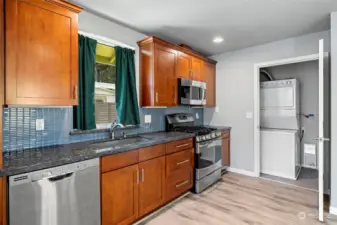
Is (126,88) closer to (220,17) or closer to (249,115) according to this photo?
(220,17)

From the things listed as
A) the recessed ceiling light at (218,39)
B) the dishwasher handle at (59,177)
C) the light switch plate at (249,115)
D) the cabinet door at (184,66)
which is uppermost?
the recessed ceiling light at (218,39)

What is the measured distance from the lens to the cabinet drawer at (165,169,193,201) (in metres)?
2.60

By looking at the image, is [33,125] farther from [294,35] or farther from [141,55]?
[294,35]

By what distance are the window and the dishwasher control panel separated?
37.5 inches

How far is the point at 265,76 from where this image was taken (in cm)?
454

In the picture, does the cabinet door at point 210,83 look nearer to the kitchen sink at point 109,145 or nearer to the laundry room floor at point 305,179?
the laundry room floor at point 305,179

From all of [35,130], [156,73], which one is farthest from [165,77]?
[35,130]

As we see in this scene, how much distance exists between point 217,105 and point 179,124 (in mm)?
1163

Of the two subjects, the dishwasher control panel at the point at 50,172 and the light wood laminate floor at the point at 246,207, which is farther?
the light wood laminate floor at the point at 246,207

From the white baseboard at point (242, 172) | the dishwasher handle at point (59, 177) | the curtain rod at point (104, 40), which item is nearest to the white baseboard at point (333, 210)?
the white baseboard at point (242, 172)

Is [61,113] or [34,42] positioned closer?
[34,42]

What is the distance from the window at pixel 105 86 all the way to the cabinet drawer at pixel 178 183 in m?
1.18

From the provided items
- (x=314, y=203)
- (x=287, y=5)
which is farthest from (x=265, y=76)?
(x=314, y=203)

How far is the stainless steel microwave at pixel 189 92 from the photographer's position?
3262 mm
